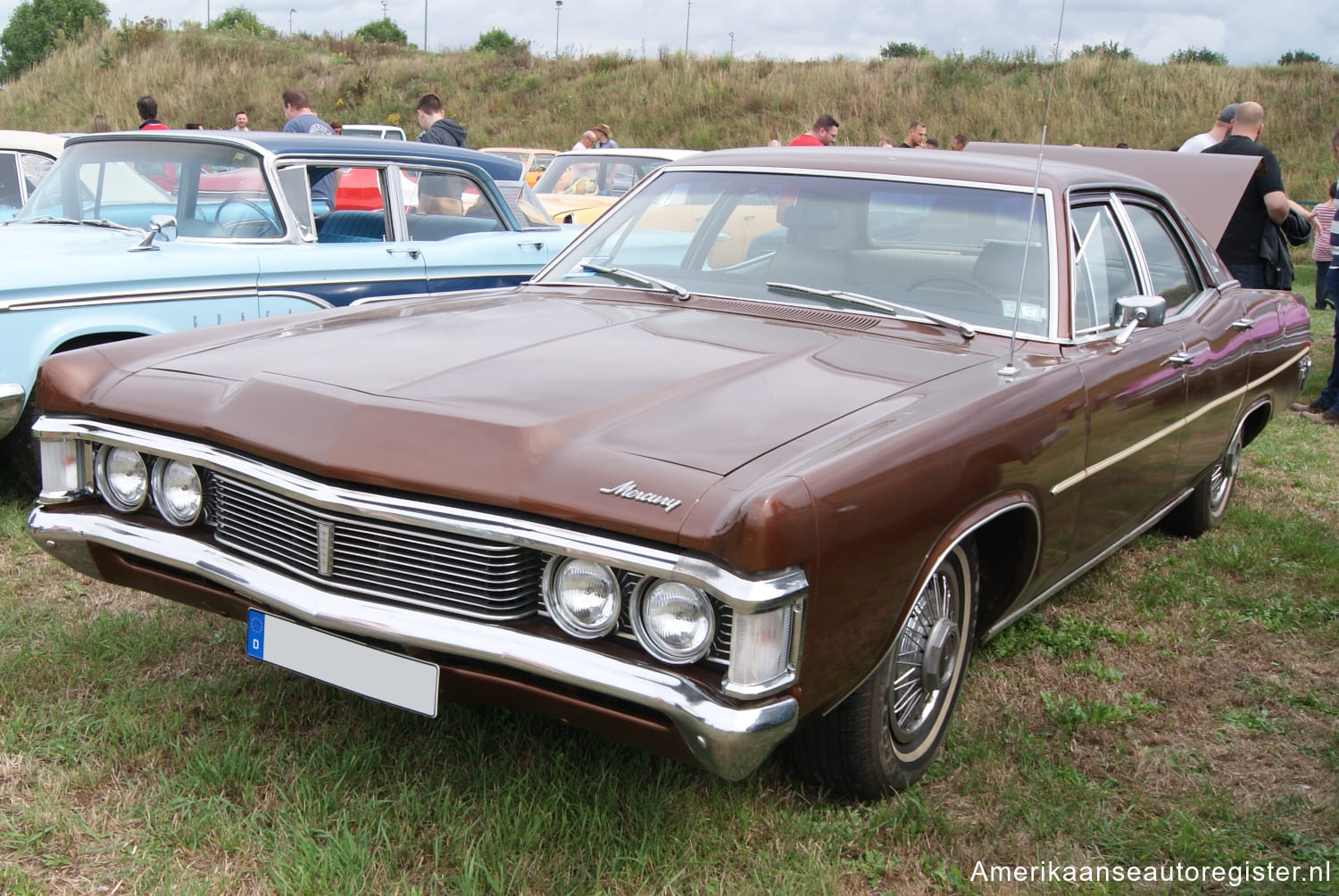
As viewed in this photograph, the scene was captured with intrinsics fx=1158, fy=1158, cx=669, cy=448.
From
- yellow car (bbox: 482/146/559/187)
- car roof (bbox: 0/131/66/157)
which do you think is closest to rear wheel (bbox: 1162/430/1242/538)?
car roof (bbox: 0/131/66/157)

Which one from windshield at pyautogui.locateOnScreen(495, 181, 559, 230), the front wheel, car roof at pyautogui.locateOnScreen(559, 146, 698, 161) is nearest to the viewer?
the front wheel

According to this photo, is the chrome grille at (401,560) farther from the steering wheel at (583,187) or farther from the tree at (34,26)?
the tree at (34,26)

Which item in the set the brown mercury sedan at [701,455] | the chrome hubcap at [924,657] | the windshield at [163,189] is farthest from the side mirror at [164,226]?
the chrome hubcap at [924,657]

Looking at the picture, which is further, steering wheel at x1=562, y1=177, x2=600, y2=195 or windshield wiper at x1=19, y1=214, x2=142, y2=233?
steering wheel at x1=562, y1=177, x2=600, y2=195

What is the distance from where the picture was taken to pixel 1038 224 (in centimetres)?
325

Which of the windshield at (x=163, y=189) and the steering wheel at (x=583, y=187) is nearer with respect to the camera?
the windshield at (x=163, y=189)

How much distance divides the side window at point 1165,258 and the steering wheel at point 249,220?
353cm

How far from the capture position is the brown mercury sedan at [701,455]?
6.77 ft

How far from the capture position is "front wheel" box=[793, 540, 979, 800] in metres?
2.48

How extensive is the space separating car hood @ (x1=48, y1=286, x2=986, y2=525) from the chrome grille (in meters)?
0.11

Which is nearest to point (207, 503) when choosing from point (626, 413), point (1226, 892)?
point (626, 413)

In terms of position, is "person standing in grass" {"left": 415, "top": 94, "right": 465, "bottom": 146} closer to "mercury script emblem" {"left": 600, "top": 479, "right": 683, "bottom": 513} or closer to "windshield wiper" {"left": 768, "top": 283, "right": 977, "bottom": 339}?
"windshield wiper" {"left": 768, "top": 283, "right": 977, "bottom": 339}

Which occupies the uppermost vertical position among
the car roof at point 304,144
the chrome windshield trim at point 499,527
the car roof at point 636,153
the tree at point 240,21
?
the tree at point 240,21

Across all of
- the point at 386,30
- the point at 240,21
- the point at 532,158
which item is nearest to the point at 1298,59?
the point at 532,158
